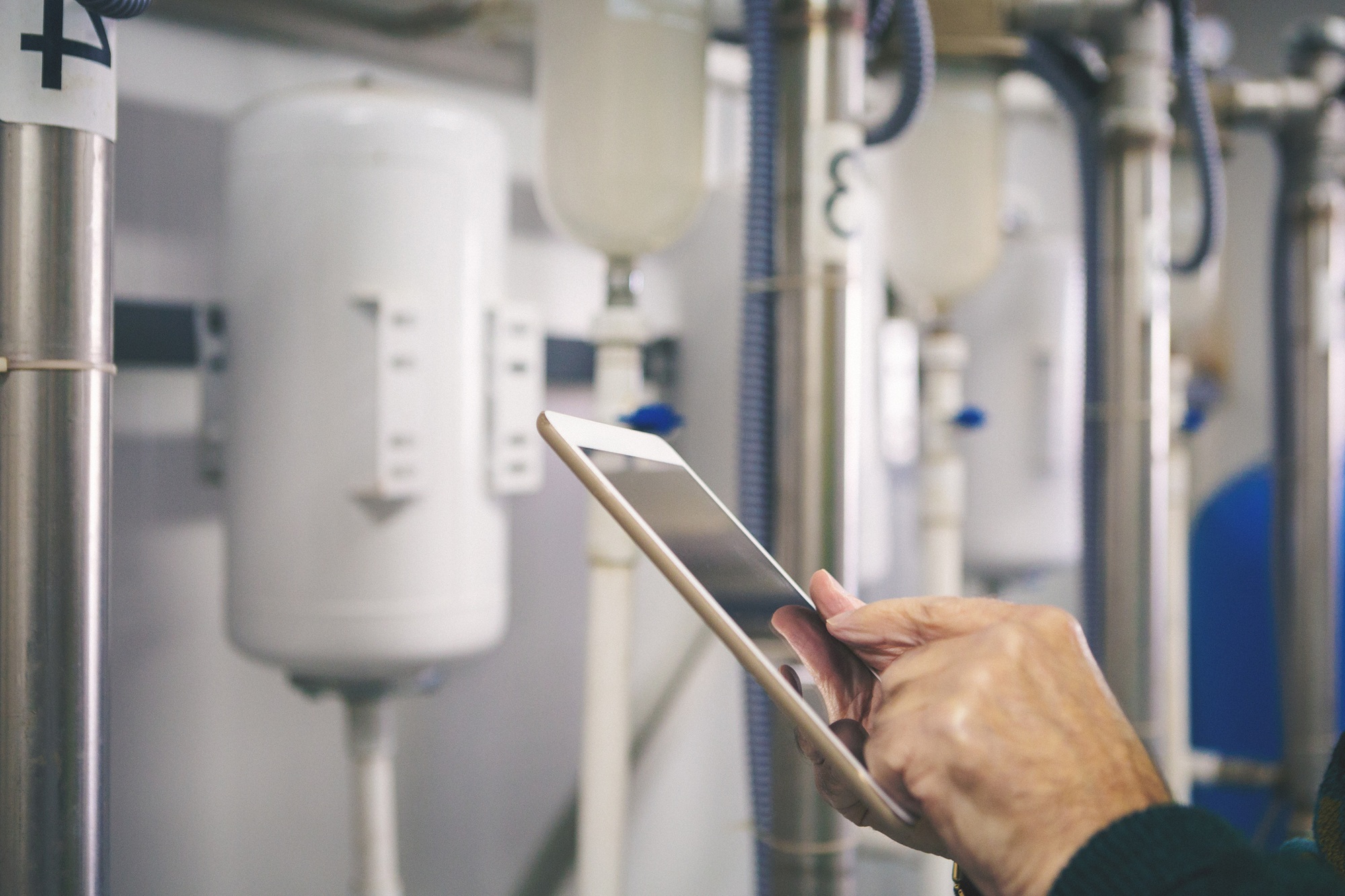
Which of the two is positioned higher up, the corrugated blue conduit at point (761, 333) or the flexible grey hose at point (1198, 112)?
the flexible grey hose at point (1198, 112)

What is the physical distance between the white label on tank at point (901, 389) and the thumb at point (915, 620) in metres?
1.29

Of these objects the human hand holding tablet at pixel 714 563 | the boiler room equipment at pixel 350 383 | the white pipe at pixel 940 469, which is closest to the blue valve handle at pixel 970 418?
the white pipe at pixel 940 469

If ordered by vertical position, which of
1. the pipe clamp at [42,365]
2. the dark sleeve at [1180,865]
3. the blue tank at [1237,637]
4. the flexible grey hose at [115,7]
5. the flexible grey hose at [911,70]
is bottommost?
the blue tank at [1237,637]

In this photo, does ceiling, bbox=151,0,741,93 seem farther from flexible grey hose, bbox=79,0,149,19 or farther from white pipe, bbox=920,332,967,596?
white pipe, bbox=920,332,967,596

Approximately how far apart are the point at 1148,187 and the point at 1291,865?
3.59 ft

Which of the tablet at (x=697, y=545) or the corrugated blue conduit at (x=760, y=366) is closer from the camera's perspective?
the tablet at (x=697, y=545)

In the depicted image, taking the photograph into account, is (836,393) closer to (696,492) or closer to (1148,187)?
(696,492)

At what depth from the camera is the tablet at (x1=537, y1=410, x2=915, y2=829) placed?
0.39m

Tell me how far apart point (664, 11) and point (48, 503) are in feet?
2.15

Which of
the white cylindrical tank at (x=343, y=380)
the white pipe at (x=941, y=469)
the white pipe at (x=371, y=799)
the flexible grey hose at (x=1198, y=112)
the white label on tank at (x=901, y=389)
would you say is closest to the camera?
the white cylindrical tank at (x=343, y=380)

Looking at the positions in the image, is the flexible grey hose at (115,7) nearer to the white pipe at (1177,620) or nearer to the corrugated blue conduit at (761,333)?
the corrugated blue conduit at (761,333)

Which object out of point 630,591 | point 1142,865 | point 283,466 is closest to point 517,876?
point 630,591

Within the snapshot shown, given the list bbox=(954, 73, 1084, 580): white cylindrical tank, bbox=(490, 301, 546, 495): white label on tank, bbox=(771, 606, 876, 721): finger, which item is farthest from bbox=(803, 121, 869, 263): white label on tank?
bbox=(954, 73, 1084, 580): white cylindrical tank

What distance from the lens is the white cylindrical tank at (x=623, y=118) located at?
923mm
